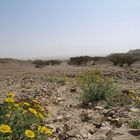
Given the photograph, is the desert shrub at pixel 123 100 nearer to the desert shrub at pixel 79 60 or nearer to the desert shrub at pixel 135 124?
the desert shrub at pixel 135 124

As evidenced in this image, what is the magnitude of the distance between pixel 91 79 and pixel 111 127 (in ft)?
13.1

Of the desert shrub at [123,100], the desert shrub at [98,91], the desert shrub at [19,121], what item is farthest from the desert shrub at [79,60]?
the desert shrub at [19,121]

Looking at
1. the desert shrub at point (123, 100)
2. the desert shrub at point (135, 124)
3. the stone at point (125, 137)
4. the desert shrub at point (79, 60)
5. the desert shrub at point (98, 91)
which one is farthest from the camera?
the desert shrub at point (79, 60)

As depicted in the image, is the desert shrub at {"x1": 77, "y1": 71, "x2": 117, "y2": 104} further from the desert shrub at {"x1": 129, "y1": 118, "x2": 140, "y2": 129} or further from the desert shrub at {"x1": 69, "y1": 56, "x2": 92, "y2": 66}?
the desert shrub at {"x1": 69, "y1": 56, "x2": 92, "y2": 66}

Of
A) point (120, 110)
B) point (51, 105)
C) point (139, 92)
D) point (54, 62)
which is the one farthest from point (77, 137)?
point (54, 62)

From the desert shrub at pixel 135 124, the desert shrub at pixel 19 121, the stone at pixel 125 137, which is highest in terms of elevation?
the desert shrub at pixel 19 121

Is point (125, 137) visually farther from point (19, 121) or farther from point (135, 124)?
point (19, 121)

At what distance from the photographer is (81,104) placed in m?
9.60

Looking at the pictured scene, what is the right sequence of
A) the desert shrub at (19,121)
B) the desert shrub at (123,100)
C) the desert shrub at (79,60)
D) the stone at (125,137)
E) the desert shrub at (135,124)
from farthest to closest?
the desert shrub at (79,60)
the desert shrub at (123,100)
the desert shrub at (135,124)
the stone at (125,137)
the desert shrub at (19,121)

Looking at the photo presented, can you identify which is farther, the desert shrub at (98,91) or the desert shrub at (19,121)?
the desert shrub at (98,91)

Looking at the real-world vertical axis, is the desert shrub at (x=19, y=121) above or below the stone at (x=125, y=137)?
above

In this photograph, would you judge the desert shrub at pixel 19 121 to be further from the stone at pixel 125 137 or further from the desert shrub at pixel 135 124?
the desert shrub at pixel 135 124

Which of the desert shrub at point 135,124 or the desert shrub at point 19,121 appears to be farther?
the desert shrub at point 135,124

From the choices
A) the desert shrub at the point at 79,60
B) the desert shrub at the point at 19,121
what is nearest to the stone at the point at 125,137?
the desert shrub at the point at 19,121
